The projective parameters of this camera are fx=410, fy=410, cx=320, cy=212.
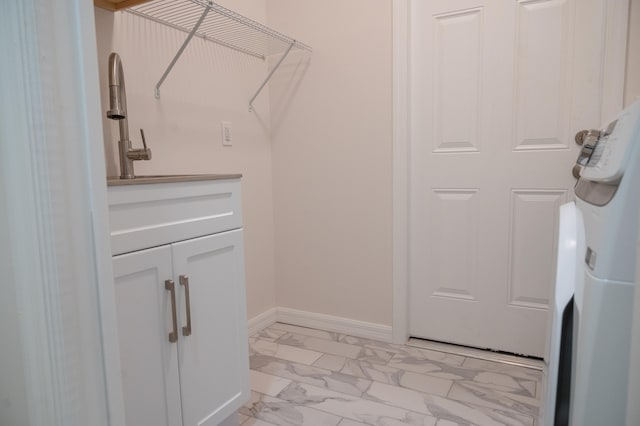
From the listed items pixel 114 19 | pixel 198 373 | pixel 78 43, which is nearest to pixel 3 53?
pixel 78 43

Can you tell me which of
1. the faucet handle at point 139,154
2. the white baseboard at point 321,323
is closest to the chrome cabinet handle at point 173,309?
the faucet handle at point 139,154

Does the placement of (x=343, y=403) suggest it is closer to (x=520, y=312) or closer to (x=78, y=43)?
(x=520, y=312)

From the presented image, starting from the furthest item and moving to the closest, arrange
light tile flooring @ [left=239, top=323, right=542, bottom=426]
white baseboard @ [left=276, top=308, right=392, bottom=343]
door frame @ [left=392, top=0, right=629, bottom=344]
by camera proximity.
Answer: white baseboard @ [left=276, top=308, right=392, bottom=343]
door frame @ [left=392, top=0, right=629, bottom=344]
light tile flooring @ [left=239, top=323, right=542, bottom=426]

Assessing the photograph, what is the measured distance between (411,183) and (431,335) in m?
0.78

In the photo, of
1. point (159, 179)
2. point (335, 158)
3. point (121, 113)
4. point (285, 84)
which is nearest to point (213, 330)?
point (159, 179)

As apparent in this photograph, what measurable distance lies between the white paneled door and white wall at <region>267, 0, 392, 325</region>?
0.16 meters

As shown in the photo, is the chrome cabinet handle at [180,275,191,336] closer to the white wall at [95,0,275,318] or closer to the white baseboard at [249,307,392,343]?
the white wall at [95,0,275,318]

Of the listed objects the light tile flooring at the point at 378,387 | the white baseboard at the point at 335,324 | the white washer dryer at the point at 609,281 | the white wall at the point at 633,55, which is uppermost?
the white wall at the point at 633,55

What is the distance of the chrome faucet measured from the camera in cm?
132

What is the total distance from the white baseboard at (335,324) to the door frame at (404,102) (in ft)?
0.25

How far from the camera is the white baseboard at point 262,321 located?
7.35 feet

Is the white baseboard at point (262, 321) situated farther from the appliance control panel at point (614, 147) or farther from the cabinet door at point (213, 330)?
the appliance control panel at point (614, 147)

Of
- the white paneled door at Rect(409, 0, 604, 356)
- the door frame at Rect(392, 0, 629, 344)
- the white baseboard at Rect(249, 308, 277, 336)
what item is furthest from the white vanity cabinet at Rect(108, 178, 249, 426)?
the white paneled door at Rect(409, 0, 604, 356)

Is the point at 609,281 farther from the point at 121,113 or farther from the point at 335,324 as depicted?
the point at 335,324
